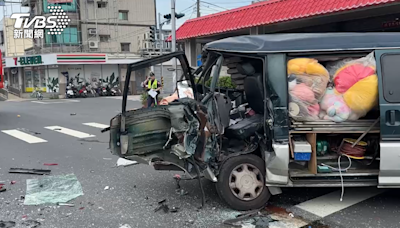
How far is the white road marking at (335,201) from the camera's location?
183 inches

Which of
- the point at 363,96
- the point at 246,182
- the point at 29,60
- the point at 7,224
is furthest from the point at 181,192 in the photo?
the point at 29,60

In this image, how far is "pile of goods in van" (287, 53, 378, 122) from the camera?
446 cm

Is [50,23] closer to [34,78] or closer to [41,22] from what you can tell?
[41,22]

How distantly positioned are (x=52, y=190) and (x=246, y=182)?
120 inches

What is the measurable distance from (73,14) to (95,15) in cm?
225

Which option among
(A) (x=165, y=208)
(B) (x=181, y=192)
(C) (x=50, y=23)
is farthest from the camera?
(C) (x=50, y=23)

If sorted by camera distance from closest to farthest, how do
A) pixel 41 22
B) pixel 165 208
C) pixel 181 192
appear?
pixel 165 208
pixel 181 192
pixel 41 22

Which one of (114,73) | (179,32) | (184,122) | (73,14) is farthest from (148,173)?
(73,14)

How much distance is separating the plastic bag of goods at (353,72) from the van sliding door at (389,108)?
0.29ft

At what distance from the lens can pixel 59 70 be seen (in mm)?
32906

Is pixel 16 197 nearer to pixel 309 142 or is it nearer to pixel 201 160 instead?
pixel 201 160

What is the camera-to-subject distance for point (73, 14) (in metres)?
36.2

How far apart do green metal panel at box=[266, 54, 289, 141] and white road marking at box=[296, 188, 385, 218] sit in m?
1.04

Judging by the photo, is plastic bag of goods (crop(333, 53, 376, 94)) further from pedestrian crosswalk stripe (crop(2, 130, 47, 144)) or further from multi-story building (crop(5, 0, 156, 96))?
multi-story building (crop(5, 0, 156, 96))
